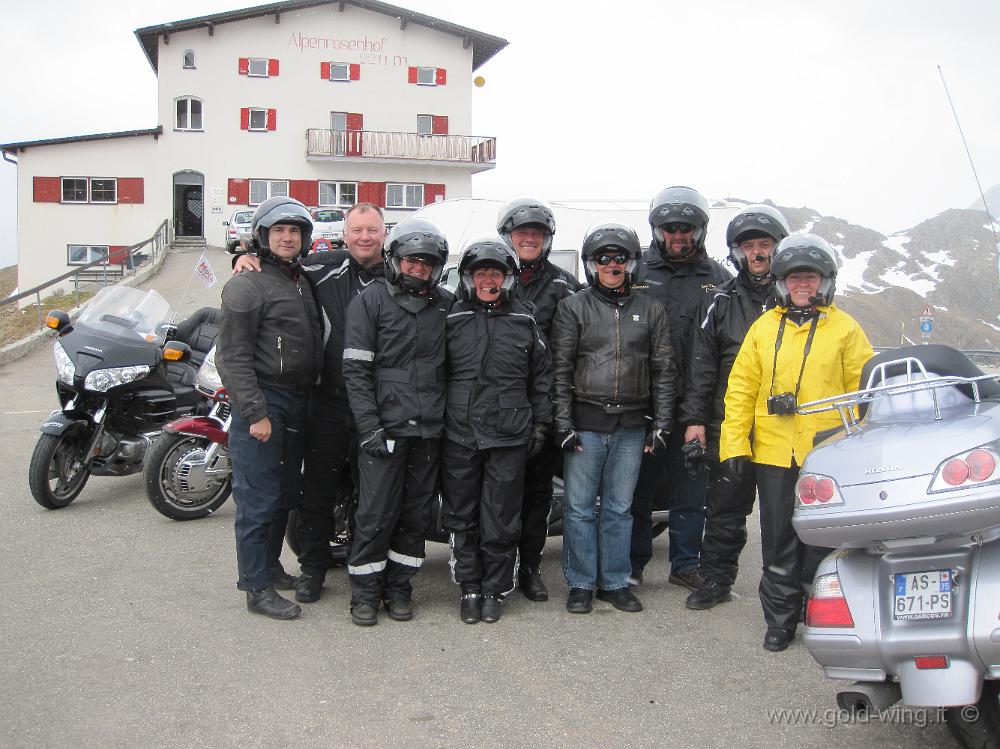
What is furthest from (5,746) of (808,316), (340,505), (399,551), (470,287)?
(808,316)

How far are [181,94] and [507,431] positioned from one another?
127ft

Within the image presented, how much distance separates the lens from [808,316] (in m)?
4.27

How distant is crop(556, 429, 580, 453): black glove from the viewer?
470 centimetres

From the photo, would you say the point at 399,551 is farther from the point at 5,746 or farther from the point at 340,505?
the point at 5,746

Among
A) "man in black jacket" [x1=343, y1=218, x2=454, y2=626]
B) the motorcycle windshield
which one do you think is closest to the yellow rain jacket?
"man in black jacket" [x1=343, y1=218, x2=454, y2=626]

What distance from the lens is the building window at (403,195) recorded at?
4050 cm

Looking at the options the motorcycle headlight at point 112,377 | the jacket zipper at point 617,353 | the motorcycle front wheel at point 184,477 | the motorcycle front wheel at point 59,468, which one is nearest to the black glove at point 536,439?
the jacket zipper at point 617,353

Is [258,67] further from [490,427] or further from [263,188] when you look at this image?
[490,427]

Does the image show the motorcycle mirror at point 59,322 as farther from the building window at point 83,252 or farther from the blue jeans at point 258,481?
the building window at point 83,252

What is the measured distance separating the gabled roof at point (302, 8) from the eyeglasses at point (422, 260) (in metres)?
38.1

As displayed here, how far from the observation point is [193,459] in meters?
6.35

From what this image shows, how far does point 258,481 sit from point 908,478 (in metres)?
3.13

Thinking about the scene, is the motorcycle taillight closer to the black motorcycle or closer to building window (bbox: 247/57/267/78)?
the black motorcycle

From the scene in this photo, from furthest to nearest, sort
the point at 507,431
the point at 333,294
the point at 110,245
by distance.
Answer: the point at 110,245 < the point at 333,294 < the point at 507,431
